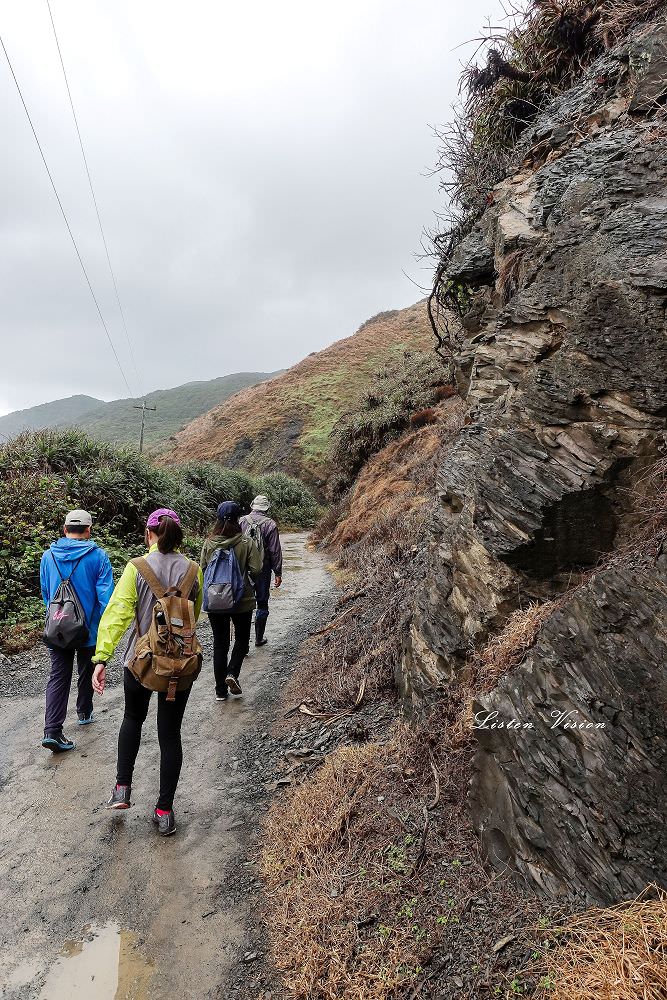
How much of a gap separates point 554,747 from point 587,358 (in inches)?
86.8

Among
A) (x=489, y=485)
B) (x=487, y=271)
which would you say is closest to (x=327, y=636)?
(x=489, y=485)

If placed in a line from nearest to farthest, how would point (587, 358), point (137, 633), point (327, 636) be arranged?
1. point (587, 358)
2. point (137, 633)
3. point (327, 636)

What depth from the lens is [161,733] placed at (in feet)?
12.6

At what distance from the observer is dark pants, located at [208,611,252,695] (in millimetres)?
5668

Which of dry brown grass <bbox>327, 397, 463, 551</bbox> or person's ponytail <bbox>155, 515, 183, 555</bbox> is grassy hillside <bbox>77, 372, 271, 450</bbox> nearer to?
dry brown grass <bbox>327, 397, 463, 551</bbox>

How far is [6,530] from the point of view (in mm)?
9406

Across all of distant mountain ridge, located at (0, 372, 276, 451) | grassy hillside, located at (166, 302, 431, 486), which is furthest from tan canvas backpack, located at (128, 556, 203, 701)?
distant mountain ridge, located at (0, 372, 276, 451)

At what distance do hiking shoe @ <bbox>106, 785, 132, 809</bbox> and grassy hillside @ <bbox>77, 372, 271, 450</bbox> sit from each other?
62.1 metres

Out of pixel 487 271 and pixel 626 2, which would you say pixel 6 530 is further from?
pixel 626 2

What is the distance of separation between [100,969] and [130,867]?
71cm

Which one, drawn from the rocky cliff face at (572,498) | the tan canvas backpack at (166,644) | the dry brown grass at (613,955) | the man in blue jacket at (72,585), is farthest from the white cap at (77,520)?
the dry brown grass at (613,955)

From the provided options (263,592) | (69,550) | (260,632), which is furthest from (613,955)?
(260,632)

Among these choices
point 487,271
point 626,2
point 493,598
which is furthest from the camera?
point 487,271

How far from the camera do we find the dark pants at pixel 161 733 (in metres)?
3.82
